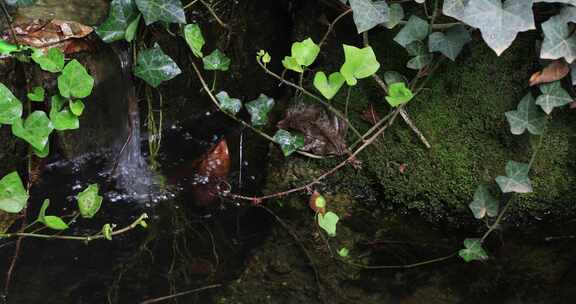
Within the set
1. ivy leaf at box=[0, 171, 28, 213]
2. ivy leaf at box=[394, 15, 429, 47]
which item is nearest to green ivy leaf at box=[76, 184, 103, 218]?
ivy leaf at box=[0, 171, 28, 213]

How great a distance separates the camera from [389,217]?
2.11m

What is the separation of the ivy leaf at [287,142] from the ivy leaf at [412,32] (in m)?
0.46

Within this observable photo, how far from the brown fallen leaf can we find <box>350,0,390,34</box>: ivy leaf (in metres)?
0.46

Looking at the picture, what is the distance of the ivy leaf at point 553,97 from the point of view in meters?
1.87

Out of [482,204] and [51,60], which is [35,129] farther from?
[482,204]

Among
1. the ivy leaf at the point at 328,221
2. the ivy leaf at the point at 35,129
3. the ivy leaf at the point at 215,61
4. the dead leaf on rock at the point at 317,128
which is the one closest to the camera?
the ivy leaf at the point at 35,129

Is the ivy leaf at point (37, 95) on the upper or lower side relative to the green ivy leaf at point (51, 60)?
lower

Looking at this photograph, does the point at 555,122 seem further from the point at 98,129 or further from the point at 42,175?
the point at 42,175

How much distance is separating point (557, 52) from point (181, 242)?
1.17 metres

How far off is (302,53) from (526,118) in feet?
2.25

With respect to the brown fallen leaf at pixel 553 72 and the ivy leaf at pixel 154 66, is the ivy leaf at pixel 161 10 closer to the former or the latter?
the ivy leaf at pixel 154 66

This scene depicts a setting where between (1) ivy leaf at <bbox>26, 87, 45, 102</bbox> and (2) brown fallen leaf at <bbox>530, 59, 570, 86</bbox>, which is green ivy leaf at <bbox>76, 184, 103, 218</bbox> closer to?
(1) ivy leaf at <bbox>26, 87, 45, 102</bbox>

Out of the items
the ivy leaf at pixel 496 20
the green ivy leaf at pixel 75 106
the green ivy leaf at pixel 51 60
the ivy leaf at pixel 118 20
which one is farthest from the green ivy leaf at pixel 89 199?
the ivy leaf at pixel 496 20

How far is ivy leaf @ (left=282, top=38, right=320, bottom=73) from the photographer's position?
182 cm
